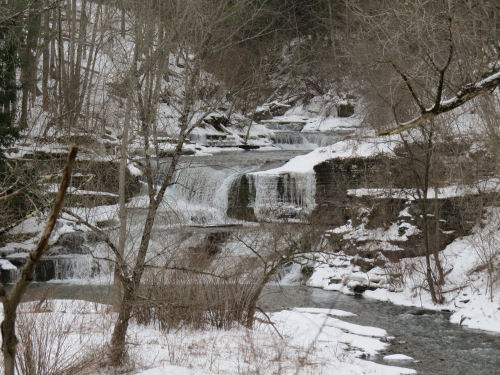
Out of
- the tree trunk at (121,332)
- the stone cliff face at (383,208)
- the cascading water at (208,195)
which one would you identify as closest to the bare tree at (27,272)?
the tree trunk at (121,332)

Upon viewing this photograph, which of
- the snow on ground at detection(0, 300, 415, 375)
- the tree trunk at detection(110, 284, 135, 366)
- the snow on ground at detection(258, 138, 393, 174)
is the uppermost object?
the snow on ground at detection(258, 138, 393, 174)

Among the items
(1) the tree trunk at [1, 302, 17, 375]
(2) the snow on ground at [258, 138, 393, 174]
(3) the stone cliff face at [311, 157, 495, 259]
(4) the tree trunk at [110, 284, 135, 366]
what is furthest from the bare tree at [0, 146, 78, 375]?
(2) the snow on ground at [258, 138, 393, 174]

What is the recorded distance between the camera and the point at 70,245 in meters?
17.1

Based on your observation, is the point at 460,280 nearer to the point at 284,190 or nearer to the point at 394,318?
the point at 394,318

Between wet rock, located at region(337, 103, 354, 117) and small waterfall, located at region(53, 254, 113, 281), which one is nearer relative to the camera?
small waterfall, located at region(53, 254, 113, 281)

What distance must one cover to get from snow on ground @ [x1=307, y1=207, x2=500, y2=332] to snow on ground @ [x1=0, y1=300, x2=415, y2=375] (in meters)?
Answer: 2.65

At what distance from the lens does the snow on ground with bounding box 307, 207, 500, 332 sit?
12594 mm

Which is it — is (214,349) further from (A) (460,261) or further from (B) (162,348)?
(A) (460,261)

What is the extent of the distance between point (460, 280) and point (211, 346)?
8.95 metres

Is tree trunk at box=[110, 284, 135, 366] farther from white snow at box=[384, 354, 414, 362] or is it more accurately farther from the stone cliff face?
the stone cliff face

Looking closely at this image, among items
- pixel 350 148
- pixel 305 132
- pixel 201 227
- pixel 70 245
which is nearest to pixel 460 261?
pixel 350 148

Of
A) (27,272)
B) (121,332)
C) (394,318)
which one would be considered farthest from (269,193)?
(27,272)

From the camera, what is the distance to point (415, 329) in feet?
38.0

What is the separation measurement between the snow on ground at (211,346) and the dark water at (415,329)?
22.8 inches
